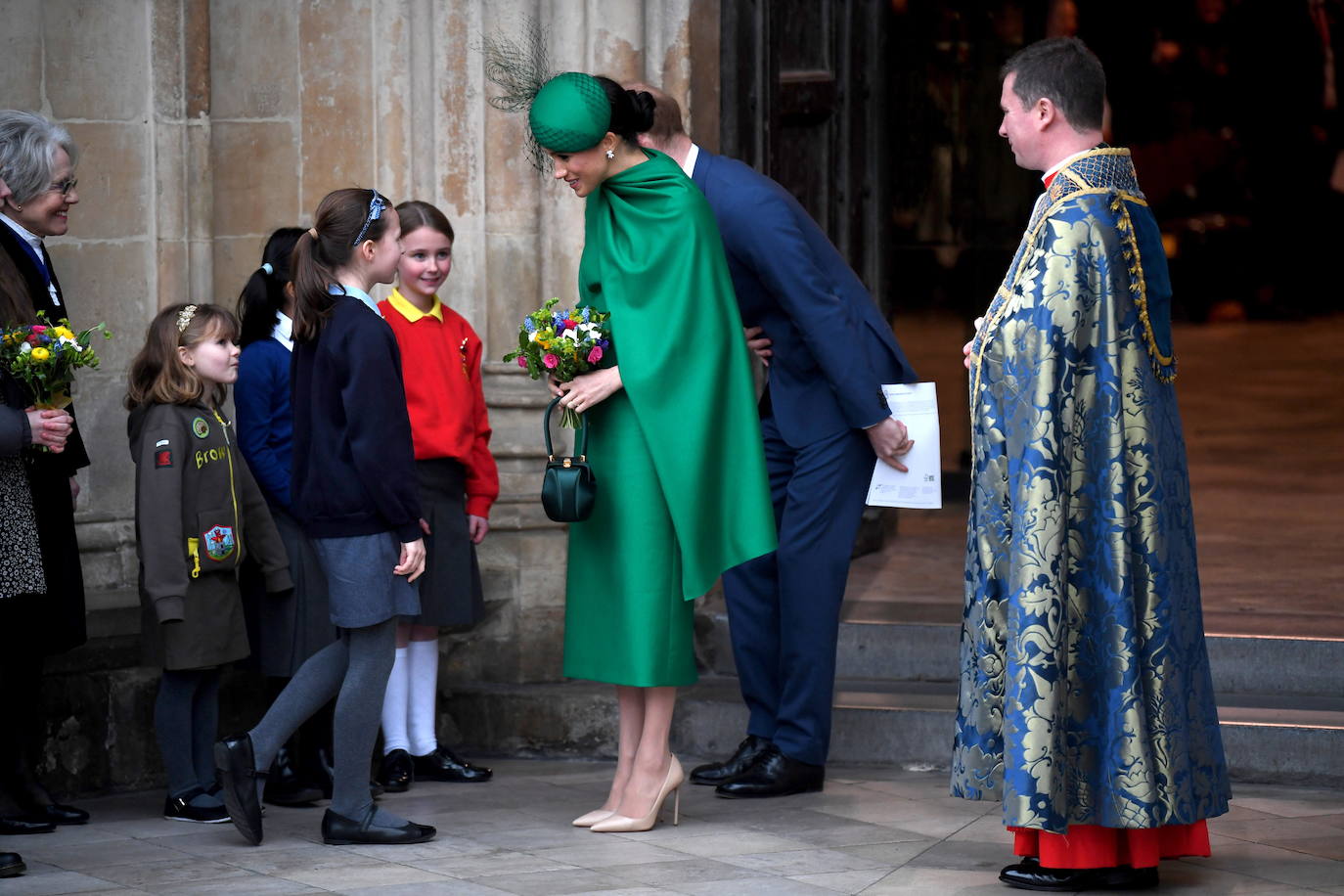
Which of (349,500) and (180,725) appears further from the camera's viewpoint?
(180,725)

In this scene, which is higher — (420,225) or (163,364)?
(420,225)

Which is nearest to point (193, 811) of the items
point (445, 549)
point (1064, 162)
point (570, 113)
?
point (445, 549)

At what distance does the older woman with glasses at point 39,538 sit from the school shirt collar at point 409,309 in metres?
0.92

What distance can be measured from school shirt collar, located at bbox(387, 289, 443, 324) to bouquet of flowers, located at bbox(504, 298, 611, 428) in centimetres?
83

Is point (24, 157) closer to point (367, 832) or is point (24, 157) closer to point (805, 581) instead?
point (367, 832)

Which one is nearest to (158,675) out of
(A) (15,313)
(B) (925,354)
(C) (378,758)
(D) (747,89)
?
(C) (378,758)

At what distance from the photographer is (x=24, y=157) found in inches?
203

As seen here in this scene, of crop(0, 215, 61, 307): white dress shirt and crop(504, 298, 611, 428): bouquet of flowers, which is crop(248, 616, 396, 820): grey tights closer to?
crop(504, 298, 611, 428): bouquet of flowers

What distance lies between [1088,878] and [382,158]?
3318 millimetres

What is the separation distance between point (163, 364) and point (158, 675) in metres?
1.02

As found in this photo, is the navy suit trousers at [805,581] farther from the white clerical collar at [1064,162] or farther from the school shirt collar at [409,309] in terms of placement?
the white clerical collar at [1064,162]

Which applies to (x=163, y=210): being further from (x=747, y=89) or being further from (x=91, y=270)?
(x=747, y=89)

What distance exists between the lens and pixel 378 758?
19.5 ft

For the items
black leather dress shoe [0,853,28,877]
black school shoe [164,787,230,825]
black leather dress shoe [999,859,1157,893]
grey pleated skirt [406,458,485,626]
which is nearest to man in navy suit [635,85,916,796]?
grey pleated skirt [406,458,485,626]
